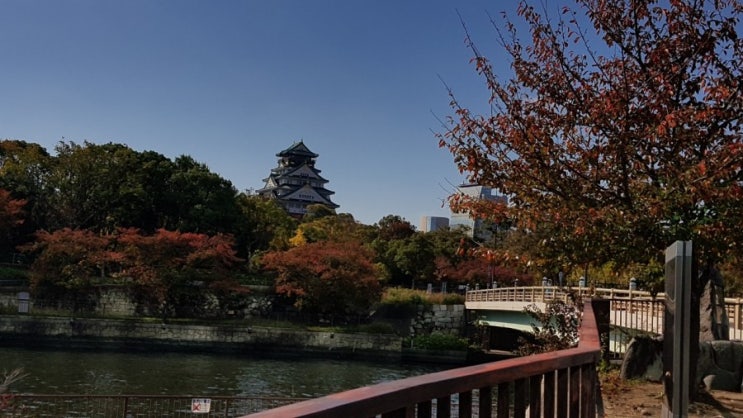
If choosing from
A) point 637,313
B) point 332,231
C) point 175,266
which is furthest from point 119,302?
point 637,313

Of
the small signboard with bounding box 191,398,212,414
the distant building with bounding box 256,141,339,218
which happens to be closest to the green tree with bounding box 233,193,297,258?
the distant building with bounding box 256,141,339,218

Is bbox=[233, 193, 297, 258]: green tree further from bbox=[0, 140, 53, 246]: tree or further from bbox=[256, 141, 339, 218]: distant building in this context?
bbox=[256, 141, 339, 218]: distant building

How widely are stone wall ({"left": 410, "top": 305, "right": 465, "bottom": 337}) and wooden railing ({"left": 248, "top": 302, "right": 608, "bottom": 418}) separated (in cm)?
3392

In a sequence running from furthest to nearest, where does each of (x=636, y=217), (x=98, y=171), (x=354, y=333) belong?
(x=98, y=171) < (x=354, y=333) < (x=636, y=217)

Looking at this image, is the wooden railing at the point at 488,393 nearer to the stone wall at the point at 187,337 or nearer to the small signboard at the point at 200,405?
the small signboard at the point at 200,405

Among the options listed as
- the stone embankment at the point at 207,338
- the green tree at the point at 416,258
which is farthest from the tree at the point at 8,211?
the green tree at the point at 416,258

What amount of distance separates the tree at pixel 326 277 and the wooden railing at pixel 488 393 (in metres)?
29.1

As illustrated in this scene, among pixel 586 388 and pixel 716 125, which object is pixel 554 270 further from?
pixel 586 388

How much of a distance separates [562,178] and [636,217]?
777mm

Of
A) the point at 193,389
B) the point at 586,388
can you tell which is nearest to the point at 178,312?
the point at 193,389

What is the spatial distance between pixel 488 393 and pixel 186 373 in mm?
23454

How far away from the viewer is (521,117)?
607cm

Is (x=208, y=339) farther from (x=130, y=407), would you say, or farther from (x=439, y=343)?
(x=130, y=407)

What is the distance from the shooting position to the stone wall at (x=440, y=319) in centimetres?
3675
